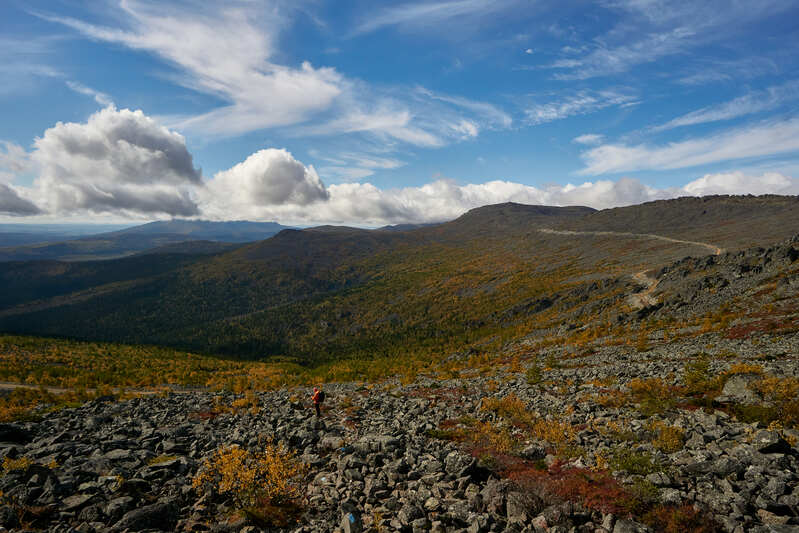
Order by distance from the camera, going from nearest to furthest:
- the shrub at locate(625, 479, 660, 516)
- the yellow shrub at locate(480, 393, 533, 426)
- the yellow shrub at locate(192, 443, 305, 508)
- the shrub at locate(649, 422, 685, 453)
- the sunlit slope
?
1. the shrub at locate(625, 479, 660, 516)
2. the yellow shrub at locate(192, 443, 305, 508)
3. the shrub at locate(649, 422, 685, 453)
4. the yellow shrub at locate(480, 393, 533, 426)
5. the sunlit slope

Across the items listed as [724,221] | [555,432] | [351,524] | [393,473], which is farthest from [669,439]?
[724,221]

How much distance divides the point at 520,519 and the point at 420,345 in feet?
256

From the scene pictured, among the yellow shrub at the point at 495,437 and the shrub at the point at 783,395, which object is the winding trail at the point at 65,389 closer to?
the yellow shrub at the point at 495,437

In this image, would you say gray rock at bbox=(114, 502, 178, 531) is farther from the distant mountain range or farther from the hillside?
the distant mountain range

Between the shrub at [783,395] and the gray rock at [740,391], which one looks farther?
the gray rock at [740,391]

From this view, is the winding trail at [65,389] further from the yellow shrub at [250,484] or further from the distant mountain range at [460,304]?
the distant mountain range at [460,304]

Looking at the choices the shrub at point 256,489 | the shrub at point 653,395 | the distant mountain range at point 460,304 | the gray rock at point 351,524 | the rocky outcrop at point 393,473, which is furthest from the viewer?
the distant mountain range at point 460,304

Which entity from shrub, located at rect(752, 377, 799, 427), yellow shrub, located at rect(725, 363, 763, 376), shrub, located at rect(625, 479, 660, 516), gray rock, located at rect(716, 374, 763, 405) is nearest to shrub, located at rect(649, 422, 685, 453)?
shrub, located at rect(625, 479, 660, 516)

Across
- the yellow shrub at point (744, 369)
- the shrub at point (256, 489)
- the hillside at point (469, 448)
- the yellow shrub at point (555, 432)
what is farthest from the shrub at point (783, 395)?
the shrub at point (256, 489)

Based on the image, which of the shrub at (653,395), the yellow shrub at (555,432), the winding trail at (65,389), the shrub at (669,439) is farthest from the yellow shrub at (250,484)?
the winding trail at (65,389)

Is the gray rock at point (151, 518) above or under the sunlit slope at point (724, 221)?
under

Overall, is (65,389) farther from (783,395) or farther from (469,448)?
(783,395)

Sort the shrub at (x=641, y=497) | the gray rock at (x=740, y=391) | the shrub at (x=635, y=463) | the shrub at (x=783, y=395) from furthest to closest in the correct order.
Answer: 1. the gray rock at (x=740, y=391)
2. the shrub at (x=783, y=395)
3. the shrub at (x=635, y=463)
4. the shrub at (x=641, y=497)

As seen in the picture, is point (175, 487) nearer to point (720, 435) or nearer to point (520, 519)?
point (520, 519)
